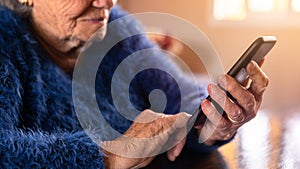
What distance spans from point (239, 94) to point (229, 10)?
3.21 metres

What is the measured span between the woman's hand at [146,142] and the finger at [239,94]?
11cm

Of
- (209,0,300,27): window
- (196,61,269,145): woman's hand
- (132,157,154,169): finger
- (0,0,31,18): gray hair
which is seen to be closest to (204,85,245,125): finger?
(196,61,269,145): woman's hand

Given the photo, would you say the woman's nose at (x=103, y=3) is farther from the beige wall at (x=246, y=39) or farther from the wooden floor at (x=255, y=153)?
the beige wall at (x=246, y=39)

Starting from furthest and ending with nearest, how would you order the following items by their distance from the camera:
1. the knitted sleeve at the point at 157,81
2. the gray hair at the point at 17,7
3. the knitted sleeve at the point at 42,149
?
the knitted sleeve at the point at 157,81, the gray hair at the point at 17,7, the knitted sleeve at the point at 42,149

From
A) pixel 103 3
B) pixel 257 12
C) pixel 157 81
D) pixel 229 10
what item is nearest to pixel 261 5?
pixel 257 12

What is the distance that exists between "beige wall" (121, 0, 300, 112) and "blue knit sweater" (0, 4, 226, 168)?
8.37 feet

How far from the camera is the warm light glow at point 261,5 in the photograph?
3.74m

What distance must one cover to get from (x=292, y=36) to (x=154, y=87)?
9.10ft

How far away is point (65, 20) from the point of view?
1043 millimetres

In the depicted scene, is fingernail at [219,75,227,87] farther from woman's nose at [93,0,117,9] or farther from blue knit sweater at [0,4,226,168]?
woman's nose at [93,0,117,9]

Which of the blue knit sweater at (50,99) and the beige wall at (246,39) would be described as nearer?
the blue knit sweater at (50,99)

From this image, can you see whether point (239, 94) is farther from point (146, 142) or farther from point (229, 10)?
point (229, 10)

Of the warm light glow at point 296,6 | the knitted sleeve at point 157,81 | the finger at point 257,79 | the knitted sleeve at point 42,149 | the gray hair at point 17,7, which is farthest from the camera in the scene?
the warm light glow at point 296,6

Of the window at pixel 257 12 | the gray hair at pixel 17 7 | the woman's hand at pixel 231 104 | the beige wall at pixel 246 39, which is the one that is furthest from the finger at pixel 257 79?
the window at pixel 257 12
